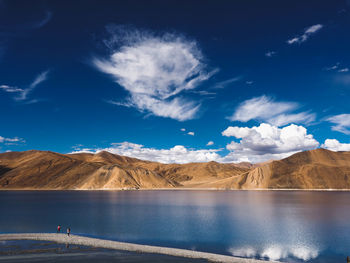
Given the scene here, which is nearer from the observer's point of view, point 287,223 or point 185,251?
point 185,251

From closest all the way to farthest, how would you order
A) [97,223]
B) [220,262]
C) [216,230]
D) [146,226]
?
[220,262] < [216,230] < [146,226] < [97,223]

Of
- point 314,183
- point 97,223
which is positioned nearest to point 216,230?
point 97,223

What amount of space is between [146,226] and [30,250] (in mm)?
18993

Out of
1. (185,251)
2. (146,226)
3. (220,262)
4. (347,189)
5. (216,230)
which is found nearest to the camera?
(220,262)

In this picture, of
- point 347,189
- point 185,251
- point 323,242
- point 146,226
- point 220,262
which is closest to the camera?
point 220,262

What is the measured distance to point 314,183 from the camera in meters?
195

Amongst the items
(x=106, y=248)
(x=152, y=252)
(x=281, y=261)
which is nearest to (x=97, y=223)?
(x=106, y=248)

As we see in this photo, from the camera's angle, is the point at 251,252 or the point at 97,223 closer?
the point at 251,252

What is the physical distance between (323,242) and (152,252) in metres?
19.9

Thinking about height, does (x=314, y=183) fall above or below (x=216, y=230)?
above

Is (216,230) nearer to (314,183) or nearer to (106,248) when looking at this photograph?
(106,248)

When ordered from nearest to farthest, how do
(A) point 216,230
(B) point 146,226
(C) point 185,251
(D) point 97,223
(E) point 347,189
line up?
(C) point 185,251, (A) point 216,230, (B) point 146,226, (D) point 97,223, (E) point 347,189

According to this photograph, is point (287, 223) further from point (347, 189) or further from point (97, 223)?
point (347, 189)

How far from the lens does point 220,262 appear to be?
24938mm
